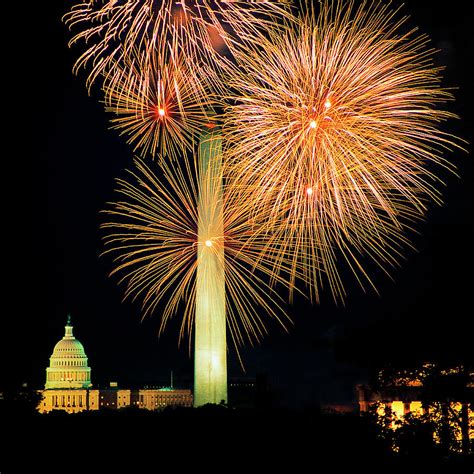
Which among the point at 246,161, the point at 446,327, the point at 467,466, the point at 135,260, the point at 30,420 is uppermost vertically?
the point at 246,161

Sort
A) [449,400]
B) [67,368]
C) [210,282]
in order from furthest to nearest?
[67,368]
[210,282]
[449,400]

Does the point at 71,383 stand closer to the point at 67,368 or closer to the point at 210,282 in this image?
the point at 67,368

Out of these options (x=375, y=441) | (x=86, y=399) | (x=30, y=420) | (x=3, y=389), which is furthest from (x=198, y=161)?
(x=86, y=399)

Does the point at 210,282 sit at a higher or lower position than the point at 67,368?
lower

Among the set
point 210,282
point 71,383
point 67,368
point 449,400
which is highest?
point 67,368

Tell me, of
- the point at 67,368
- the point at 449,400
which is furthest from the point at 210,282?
the point at 67,368

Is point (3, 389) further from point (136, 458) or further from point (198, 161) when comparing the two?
→ point (136, 458)

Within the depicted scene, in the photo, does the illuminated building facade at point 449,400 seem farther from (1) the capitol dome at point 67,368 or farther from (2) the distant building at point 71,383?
(1) the capitol dome at point 67,368

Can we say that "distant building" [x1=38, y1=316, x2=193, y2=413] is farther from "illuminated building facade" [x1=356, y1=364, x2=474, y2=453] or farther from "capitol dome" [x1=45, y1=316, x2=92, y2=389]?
"illuminated building facade" [x1=356, y1=364, x2=474, y2=453]

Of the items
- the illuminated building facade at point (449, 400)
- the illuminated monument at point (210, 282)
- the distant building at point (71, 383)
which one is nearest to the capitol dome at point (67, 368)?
the distant building at point (71, 383)
